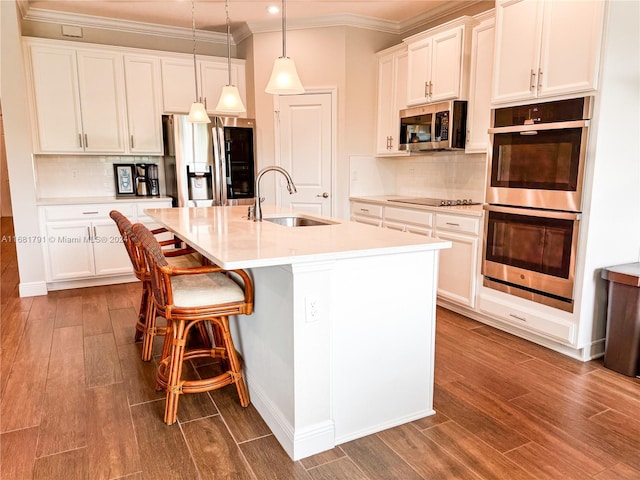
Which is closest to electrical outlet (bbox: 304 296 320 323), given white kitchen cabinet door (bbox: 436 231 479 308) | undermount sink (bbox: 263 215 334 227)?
undermount sink (bbox: 263 215 334 227)

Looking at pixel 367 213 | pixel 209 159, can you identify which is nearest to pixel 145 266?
pixel 209 159

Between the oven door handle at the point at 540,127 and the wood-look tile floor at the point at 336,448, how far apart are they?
1497 millimetres

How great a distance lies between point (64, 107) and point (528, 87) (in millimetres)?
4287

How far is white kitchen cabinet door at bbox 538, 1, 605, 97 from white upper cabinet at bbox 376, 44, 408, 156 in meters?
1.82

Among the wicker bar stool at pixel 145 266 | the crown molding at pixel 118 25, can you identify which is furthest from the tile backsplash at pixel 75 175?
the wicker bar stool at pixel 145 266

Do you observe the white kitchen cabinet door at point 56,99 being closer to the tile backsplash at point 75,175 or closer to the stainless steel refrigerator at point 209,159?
the tile backsplash at point 75,175

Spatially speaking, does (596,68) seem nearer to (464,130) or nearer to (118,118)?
(464,130)

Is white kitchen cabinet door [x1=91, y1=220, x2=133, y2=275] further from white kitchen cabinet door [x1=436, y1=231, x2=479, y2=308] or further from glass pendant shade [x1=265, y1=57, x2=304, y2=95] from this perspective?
white kitchen cabinet door [x1=436, y1=231, x2=479, y2=308]

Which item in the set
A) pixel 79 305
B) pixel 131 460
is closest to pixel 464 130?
pixel 131 460

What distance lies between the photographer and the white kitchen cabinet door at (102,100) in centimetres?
459

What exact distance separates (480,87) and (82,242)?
13.2 ft

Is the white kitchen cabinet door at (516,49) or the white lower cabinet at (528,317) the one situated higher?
the white kitchen cabinet door at (516,49)

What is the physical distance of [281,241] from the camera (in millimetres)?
2115

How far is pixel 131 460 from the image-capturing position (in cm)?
193
